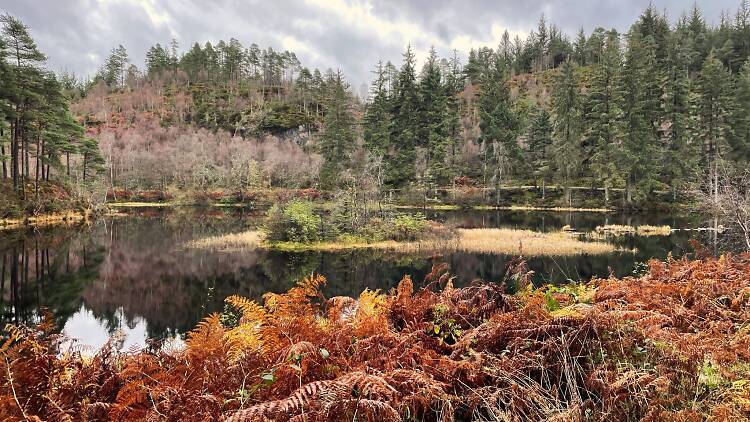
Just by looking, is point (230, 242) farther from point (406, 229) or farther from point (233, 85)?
point (233, 85)

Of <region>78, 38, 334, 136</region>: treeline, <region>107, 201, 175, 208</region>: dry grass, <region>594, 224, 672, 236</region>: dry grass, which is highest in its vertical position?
<region>78, 38, 334, 136</region>: treeline

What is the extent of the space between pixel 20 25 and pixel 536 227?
1576 inches

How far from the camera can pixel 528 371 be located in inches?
108

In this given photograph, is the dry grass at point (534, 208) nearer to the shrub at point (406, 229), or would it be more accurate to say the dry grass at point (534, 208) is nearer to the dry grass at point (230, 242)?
the shrub at point (406, 229)

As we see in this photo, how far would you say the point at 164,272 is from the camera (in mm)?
18703

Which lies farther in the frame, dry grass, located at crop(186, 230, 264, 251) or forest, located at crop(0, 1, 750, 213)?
forest, located at crop(0, 1, 750, 213)

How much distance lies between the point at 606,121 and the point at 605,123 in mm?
244

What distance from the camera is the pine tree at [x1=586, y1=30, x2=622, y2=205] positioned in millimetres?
47344

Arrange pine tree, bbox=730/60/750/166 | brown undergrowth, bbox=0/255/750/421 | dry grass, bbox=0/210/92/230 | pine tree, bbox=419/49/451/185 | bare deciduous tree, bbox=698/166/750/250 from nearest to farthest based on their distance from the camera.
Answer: brown undergrowth, bbox=0/255/750/421 < bare deciduous tree, bbox=698/166/750/250 < dry grass, bbox=0/210/92/230 < pine tree, bbox=730/60/750/166 < pine tree, bbox=419/49/451/185

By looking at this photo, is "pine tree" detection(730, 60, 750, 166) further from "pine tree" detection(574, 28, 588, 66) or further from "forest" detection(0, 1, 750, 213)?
"pine tree" detection(574, 28, 588, 66)

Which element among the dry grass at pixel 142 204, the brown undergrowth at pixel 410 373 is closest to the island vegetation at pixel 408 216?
the brown undergrowth at pixel 410 373

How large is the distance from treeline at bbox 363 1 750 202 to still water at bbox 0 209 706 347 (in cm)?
2253

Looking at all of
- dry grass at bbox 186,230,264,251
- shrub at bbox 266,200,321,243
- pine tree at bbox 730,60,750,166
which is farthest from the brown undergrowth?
pine tree at bbox 730,60,750,166

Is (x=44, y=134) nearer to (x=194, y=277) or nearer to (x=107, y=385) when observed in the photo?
(x=194, y=277)
